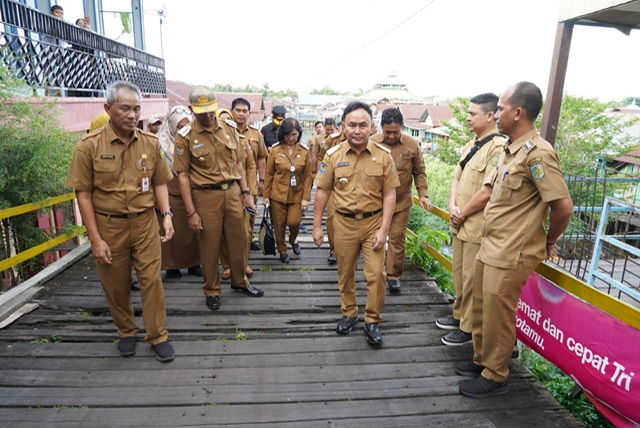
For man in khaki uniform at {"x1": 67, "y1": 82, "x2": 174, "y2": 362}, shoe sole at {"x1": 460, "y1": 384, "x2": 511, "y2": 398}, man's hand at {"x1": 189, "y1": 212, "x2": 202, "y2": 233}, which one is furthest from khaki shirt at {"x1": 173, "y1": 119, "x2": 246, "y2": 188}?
shoe sole at {"x1": 460, "y1": 384, "x2": 511, "y2": 398}

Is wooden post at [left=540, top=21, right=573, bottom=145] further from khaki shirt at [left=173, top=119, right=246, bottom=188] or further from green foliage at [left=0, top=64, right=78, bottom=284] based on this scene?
green foliage at [left=0, top=64, right=78, bottom=284]

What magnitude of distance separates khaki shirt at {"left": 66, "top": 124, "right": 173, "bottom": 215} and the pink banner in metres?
2.72

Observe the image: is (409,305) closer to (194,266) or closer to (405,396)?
(405,396)

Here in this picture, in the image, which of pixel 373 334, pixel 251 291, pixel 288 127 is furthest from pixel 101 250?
pixel 288 127

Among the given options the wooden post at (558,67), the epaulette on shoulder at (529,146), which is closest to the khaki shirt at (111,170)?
the epaulette on shoulder at (529,146)

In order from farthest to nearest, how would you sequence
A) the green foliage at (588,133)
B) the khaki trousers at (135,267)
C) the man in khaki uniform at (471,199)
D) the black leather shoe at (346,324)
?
1. the green foliage at (588,133)
2. the black leather shoe at (346,324)
3. the man in khaki uniform at (471,199)
4. the khaki trousers at (135,267)

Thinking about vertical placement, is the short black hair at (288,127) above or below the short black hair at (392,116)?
below

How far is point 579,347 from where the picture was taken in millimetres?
2299

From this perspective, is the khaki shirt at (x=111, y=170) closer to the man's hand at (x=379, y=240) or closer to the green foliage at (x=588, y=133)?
the man's hand at (x=379, y=240)

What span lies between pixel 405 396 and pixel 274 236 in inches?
118

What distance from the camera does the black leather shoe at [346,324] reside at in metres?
3.39

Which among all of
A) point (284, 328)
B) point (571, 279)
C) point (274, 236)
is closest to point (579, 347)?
point (571, 279)

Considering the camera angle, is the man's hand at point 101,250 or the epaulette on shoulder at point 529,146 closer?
the epaulette on shoulder at point 529,146

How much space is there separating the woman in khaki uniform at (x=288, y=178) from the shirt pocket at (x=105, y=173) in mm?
2316
